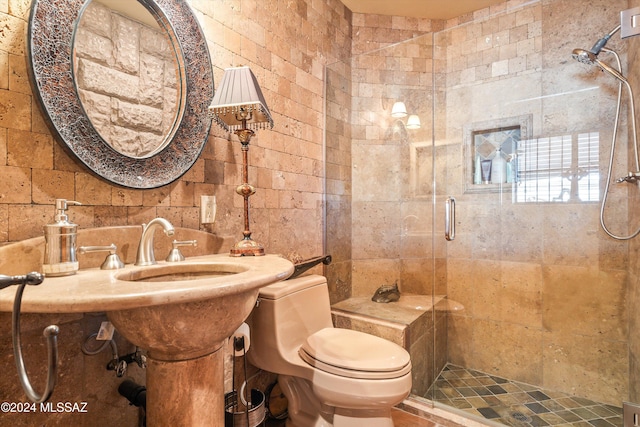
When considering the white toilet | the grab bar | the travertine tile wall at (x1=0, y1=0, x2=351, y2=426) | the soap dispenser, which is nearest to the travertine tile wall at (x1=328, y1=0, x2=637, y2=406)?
the travertine tile wall at (x1=0, y1=0, x2=351, y2=426)

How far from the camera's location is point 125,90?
117 centimetres

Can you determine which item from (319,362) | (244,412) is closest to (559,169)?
(319,362)

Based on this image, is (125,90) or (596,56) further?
(596,56)

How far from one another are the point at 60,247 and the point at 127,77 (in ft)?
2.16

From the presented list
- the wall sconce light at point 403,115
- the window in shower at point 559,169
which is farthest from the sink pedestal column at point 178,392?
the window in shower at point 559,169

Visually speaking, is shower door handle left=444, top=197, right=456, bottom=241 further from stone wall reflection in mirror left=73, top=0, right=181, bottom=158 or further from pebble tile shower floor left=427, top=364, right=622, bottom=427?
stone wall reflection in mirror left=73, top=0, right=181, bottom=158

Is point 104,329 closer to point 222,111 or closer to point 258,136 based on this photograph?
point 222,111

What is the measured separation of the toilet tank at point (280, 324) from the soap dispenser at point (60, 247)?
804mm

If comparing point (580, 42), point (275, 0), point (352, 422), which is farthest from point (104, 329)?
point (580, 42)

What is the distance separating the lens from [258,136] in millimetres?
1760

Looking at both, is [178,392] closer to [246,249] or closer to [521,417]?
[246,249]

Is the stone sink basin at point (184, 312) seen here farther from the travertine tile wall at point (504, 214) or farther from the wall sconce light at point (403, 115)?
the wall sconce light at point (403, 115)

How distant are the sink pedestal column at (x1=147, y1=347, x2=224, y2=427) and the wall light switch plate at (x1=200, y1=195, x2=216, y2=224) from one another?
0.67 m

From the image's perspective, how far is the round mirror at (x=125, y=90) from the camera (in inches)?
38.4
